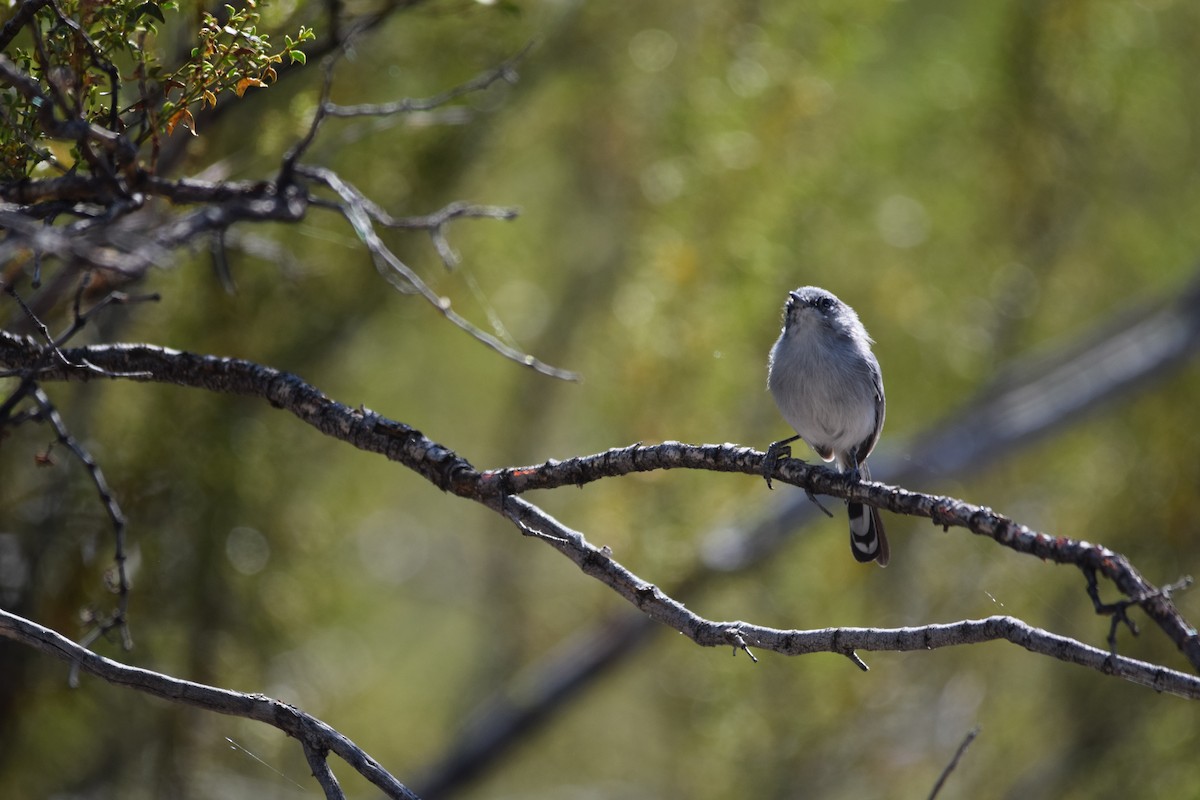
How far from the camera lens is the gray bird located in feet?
9.02

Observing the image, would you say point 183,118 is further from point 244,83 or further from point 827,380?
point 827,380

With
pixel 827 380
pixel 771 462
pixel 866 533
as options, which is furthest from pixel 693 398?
pixel 771 462

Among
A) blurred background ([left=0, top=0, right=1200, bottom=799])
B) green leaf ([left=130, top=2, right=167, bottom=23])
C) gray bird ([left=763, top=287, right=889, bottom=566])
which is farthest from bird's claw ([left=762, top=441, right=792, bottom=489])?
→ blurred background ([left=0, top=0, right=1200, bottom=799])

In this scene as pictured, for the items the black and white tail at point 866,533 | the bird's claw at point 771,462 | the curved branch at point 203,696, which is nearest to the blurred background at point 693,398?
the black and white tail at point 866,533

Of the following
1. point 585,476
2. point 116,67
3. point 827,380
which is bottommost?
point 585,476

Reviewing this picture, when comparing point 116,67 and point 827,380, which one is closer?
point 116,67

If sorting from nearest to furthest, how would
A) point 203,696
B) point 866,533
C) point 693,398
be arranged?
point 203,696
point 866,533
point 693,398

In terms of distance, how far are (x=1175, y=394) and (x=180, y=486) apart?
4.10m

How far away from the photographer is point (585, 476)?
1701 millimetres

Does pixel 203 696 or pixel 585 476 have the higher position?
pixel 585 476

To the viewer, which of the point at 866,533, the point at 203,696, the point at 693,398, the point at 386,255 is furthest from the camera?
the point at 693,398

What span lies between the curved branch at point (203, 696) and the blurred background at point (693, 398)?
5.70ft

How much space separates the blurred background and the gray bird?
1164 mm

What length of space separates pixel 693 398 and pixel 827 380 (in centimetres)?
146
